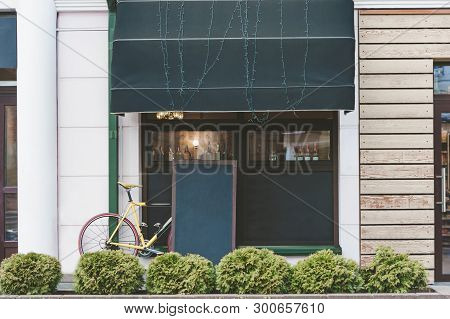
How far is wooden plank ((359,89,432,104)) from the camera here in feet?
27.8

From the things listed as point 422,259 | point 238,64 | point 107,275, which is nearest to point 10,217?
point 107,275

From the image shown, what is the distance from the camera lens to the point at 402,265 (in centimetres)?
668

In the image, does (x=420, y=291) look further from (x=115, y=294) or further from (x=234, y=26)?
(x=234, y=26)

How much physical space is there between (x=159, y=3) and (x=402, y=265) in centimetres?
469

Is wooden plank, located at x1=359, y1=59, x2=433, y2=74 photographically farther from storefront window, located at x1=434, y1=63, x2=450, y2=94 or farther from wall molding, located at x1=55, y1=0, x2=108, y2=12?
wall molding, located at x1=55, y1=0, x2=108, y2=12

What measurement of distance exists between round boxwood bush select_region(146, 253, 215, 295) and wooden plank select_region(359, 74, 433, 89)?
3615 mm

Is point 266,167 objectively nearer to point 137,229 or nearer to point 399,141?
point 399,141

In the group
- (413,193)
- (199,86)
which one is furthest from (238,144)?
(413,193)

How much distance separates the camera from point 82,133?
858 centimetres

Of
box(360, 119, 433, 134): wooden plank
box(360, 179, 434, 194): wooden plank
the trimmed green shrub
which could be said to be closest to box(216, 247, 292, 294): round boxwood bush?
the trimmed green shrub

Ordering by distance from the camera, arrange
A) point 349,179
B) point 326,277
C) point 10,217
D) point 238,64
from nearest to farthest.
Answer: point 326,277
point 238,64
point 349,179
point 10,217

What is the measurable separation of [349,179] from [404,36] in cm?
219

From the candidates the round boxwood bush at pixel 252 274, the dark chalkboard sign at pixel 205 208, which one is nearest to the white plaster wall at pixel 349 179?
the dark chalkboard sign at pixel 205 208

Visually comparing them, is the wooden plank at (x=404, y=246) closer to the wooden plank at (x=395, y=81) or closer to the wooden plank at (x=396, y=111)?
the wooden plank at (x=396, y=111)
